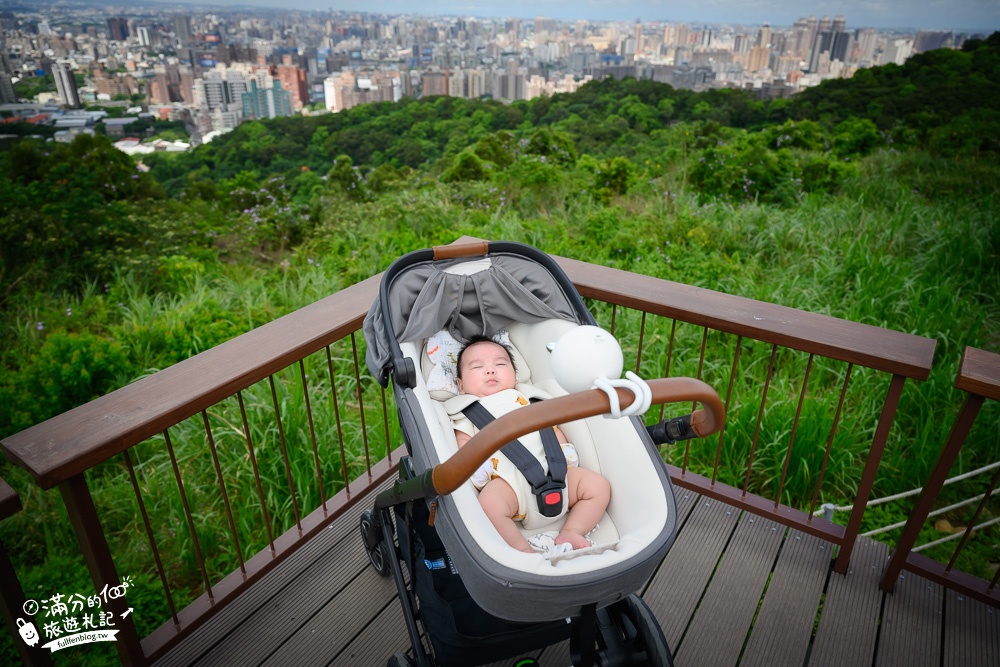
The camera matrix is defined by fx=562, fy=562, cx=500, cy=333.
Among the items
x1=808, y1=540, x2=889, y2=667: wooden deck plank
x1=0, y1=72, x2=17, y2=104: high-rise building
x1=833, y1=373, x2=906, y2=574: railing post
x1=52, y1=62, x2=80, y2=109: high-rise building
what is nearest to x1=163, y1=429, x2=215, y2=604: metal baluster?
x1=808, y1=540, x2=889, y2=667: wooden deck plank

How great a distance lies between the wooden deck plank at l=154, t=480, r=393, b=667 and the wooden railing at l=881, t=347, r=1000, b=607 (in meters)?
1.95

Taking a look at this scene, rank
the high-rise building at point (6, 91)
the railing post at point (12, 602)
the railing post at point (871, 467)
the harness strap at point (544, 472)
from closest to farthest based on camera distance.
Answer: the railing post at point (12, 602)
the harness strap at point (544, 472)
the railing post at point (871, 467)
the high-rise building at point (6, 91)

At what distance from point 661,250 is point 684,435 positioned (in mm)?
3355

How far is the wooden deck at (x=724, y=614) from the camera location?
1.74 m

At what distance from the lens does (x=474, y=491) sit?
4.66 ft

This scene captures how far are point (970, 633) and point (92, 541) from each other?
2.55 metres

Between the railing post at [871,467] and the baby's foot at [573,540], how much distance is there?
3.25ft

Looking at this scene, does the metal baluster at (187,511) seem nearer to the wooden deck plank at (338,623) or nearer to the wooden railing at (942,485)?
the wooden deck plank at (338,623)

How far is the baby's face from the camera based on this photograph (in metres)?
1.89

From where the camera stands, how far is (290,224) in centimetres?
637

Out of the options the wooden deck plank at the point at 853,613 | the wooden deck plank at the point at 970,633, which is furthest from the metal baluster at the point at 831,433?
the wooden deck plank at the point at 970,633

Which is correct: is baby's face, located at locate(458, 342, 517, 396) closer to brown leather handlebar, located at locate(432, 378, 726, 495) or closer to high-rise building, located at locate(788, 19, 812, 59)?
brown leather handlebar, located at locate(432, 378, 726, 495)

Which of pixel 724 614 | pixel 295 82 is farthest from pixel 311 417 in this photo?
pixel 295 82

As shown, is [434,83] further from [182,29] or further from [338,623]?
[338,623]
